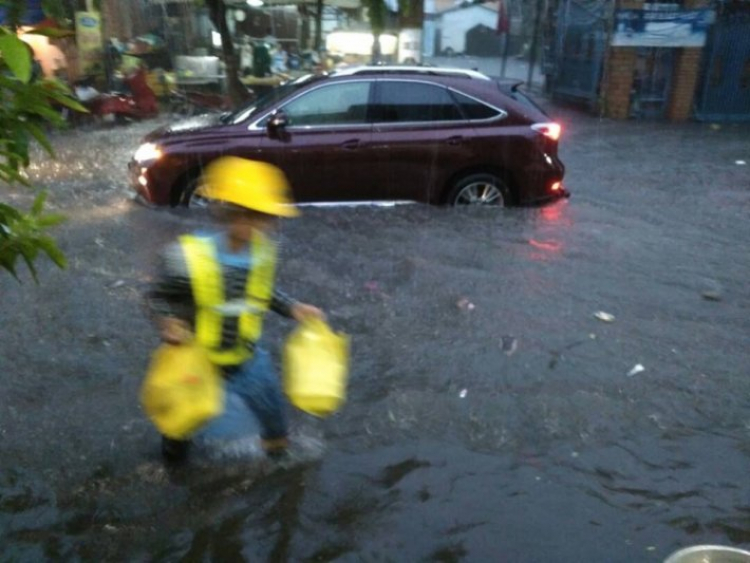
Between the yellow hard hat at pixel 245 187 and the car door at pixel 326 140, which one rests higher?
the yellow hard hat at pixel 245 187

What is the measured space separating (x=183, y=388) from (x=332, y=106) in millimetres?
5711

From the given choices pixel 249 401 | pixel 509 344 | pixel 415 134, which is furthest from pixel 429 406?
pixel 415 134

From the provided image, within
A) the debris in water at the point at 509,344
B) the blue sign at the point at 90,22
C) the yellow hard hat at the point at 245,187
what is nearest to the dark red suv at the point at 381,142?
the debris in water at the point at 509,344

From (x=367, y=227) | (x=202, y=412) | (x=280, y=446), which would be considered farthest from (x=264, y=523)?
(x=367, y=227)

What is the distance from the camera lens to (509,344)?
5605 mm

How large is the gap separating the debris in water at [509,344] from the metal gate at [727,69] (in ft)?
53.8

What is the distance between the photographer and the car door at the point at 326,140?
8.30 m

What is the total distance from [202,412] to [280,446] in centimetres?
72

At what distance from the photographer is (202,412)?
10.7 ft

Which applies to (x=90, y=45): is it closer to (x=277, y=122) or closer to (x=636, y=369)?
(x=277, y=122)

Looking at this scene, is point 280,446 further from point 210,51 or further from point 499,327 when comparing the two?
point 210,51

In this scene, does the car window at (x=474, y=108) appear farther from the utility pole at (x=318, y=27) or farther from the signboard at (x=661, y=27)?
the utility pole at (x=318, y=27)

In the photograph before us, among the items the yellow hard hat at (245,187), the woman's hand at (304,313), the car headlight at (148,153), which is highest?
the yellow hard hat at (245,187)

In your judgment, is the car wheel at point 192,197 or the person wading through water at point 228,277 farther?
the car wheel at point 192,197
